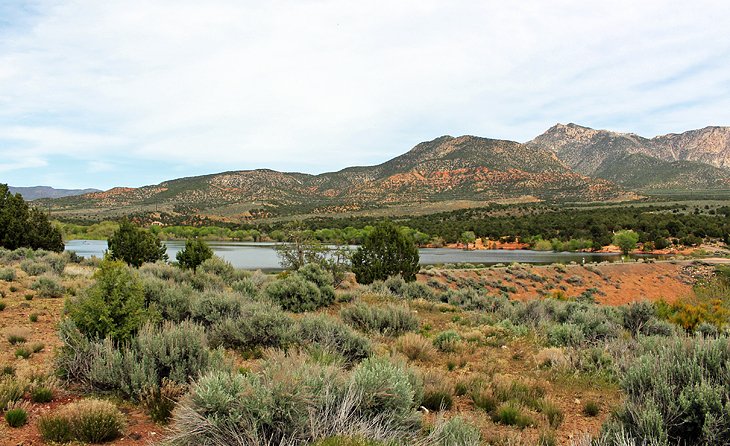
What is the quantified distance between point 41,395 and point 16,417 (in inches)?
28.3

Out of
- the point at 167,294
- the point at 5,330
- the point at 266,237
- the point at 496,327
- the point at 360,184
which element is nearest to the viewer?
the point at 5,330

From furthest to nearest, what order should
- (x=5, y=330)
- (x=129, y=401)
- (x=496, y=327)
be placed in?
(x=496, y=327)
(x=5, y=330)
(x=129, y=401)

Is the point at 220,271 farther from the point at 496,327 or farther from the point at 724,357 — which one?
the point at 724,357

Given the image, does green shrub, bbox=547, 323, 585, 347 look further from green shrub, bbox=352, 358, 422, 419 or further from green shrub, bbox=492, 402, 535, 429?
green shrub, bbox=352, 358, 422, 419

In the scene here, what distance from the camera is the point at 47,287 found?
12.5 meters

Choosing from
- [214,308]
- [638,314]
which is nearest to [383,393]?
[214,308]

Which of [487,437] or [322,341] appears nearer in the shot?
[487,437]

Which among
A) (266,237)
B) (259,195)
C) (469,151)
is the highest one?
(469,151)

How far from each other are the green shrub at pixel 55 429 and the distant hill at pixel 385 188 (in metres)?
105

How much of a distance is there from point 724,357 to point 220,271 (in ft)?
54.4

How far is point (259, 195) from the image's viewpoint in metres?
122

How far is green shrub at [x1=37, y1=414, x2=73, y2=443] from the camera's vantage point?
165 inches

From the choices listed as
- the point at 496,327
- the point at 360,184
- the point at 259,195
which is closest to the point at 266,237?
the point at 259,195

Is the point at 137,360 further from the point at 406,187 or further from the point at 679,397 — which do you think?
the point at 406,187
